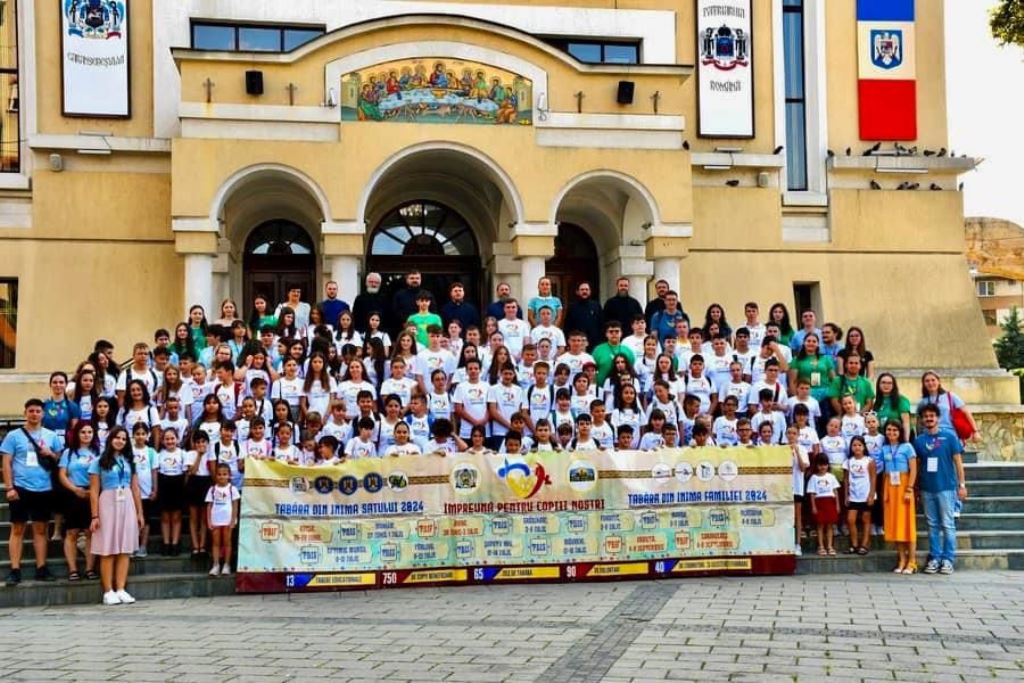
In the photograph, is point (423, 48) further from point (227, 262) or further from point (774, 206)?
point (774, 206)

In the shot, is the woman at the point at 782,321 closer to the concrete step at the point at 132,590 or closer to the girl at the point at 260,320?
the girl at the point at 260,320

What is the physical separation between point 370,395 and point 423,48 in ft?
27.5

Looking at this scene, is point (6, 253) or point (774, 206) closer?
point (6, 253)

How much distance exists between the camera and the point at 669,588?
11.6 metres

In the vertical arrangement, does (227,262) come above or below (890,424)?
above

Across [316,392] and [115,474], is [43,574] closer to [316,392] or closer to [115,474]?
[115,474]

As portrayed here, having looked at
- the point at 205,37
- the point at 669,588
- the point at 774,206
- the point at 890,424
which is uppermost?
the point at 205,37

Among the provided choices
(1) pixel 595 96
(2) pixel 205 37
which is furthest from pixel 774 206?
(2) pixel 205 37

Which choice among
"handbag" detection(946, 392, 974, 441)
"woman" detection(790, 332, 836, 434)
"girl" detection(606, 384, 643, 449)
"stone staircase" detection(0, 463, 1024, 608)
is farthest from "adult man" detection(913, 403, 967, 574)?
"girl" detection(606, 384, 643, 449)

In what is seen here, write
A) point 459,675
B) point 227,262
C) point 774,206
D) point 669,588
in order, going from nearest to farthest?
1. point 459,675
2. point 669,588
3. point 227,262
4. point 774,206

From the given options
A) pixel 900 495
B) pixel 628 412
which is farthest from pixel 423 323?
pixel 900 495

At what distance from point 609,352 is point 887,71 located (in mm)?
11865

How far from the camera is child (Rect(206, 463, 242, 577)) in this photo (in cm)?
1171

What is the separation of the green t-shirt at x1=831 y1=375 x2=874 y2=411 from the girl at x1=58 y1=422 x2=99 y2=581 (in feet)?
29.8
